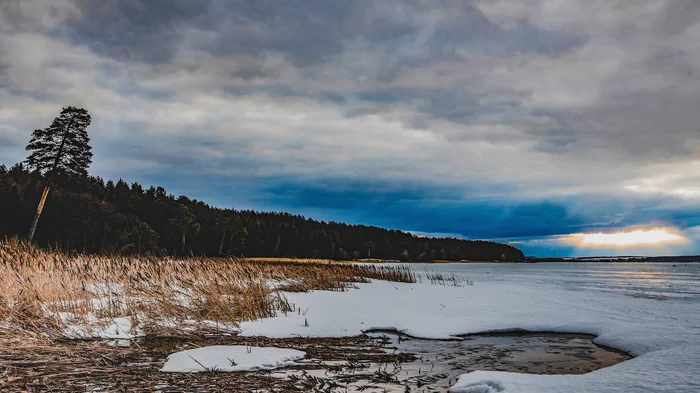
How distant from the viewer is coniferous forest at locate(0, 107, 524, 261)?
38.6 meters

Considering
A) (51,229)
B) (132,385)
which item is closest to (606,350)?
(132,385)

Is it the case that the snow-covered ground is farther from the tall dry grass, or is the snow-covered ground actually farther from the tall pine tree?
the tall pine tree

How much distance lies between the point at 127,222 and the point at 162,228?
698 inches

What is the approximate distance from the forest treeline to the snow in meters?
10.1

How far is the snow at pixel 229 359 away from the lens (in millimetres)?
6035

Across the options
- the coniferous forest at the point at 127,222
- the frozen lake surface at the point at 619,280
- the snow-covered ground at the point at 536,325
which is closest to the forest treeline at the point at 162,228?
the coniferous forest at the point at 127,222

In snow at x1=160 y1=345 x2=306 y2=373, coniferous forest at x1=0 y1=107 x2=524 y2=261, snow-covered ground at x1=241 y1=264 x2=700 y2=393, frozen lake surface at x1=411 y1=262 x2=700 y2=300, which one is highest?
coniferous forest at x1=0 y1=107 x2=524 y2=261

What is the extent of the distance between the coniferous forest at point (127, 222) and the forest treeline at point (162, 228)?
0.33 ft

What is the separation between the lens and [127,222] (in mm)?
50594

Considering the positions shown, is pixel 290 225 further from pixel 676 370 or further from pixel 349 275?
pixel 676 370

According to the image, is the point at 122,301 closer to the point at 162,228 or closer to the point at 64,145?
the point at 64,145

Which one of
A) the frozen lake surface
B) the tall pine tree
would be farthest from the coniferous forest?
the frozen lake surface

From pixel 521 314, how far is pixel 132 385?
1054cm

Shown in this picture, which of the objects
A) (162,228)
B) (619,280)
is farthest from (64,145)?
(619,280)
